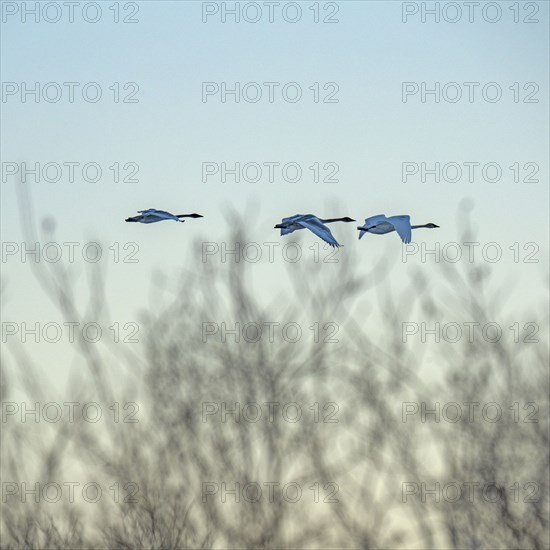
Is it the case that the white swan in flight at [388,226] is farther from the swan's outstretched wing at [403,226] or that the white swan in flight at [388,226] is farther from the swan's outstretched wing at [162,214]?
the swan's outstretched wing at [162,214]

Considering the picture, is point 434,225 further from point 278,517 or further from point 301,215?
point 278,517

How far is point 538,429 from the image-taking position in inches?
945

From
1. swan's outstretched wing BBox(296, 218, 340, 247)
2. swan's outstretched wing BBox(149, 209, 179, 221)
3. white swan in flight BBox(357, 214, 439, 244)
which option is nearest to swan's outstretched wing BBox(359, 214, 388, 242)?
white swan in flight BBox(357, 214, 439, 244)

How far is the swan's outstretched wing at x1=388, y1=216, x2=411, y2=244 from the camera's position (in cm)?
1277

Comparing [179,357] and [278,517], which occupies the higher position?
[179,357]

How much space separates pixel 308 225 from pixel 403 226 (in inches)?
30.2

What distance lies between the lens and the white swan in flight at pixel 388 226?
503 inches

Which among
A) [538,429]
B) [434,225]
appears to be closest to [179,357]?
[538,429]

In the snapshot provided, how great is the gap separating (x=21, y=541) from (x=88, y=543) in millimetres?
1215

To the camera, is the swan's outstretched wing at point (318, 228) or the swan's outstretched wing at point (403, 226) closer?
the swan's outstretched wing at point (318, 228)

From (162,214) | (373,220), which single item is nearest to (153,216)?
(162,214)

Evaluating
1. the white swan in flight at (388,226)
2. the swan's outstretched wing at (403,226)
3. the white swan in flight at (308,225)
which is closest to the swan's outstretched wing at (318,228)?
the white swan in flight at (308,225)

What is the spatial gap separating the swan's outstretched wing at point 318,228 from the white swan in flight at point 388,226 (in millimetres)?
272

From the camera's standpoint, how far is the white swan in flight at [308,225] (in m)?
12.6
